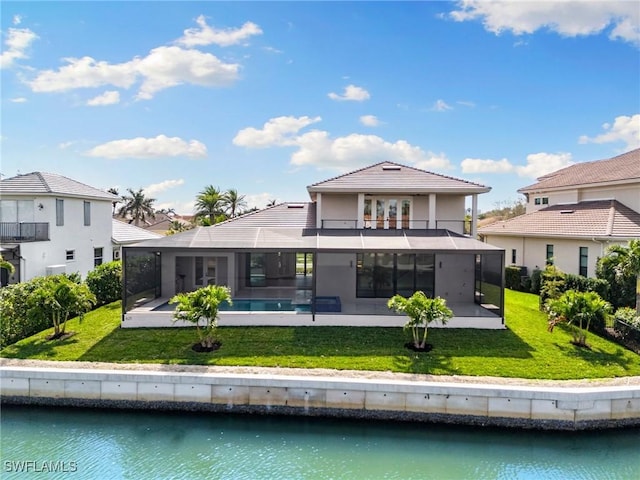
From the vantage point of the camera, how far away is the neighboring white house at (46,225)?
1956 centimetres

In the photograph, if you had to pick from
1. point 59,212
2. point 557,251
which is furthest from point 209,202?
point 557,251

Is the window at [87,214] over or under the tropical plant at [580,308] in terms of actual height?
over

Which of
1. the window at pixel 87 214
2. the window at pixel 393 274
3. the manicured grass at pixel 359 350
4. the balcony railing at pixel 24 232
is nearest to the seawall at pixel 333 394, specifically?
the manicured grass at pixel 359 350

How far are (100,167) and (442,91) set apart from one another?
24.7 metres

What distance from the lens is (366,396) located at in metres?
10.5

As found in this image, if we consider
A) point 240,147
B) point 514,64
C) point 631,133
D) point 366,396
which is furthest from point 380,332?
point 631,133

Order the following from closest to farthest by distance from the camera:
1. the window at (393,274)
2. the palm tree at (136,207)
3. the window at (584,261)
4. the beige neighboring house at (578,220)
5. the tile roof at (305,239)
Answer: the tile roof at (305,239), the window at (393,274), the beige neighboring house at (578,220), the window at (584,261), the palm tree at (136,207)

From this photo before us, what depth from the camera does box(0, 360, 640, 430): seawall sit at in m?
10.1

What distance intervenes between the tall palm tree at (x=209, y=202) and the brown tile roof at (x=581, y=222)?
32.8m

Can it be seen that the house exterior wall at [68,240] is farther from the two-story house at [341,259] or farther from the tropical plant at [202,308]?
the tropical plant at [202,308]

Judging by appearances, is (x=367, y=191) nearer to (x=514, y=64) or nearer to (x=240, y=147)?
(x=514, y=64)

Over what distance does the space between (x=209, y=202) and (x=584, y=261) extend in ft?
128

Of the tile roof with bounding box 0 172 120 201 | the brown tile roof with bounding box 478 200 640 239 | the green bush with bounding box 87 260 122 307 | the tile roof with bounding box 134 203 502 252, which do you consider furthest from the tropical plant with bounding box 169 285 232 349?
the brown tile roof with bounding box 478 200 640 239

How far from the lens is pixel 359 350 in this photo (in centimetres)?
1296
